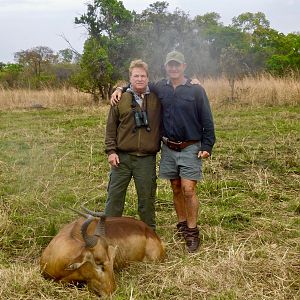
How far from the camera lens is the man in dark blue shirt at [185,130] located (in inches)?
207

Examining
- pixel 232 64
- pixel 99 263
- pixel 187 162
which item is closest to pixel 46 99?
pixel 232 64

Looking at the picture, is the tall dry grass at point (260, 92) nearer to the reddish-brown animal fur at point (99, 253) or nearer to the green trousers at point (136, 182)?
the green trousers at point (136, 182)

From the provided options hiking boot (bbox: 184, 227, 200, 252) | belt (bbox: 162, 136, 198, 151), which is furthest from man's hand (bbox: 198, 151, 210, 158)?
hiking boot (bbox: 184, 227, 200, 252)

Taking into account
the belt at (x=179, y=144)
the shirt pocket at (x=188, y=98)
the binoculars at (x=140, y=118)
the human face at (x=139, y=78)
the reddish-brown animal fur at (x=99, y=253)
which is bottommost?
the reddish-brown animal fur at (x=99, y=253)

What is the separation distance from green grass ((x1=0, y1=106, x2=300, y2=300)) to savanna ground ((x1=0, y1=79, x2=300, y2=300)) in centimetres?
1

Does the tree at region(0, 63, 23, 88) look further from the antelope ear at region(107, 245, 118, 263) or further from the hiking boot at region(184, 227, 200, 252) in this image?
the antelope ear at region(107, 245, 118, 263)

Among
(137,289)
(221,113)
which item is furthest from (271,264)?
(221,113)

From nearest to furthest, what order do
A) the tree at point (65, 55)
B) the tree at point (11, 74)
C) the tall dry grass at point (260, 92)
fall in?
the tall dry grass at point (260, 92) < the tree at point (11, 74) < the tree at point (65, 55)

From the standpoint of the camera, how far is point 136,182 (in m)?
5.50

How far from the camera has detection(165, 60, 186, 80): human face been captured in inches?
206

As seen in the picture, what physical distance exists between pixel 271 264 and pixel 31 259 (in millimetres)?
2227

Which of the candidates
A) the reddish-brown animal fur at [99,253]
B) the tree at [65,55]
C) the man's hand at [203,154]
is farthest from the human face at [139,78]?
the tree at [65,55]

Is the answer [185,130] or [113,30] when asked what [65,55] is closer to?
[113,30]

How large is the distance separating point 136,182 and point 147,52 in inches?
702
